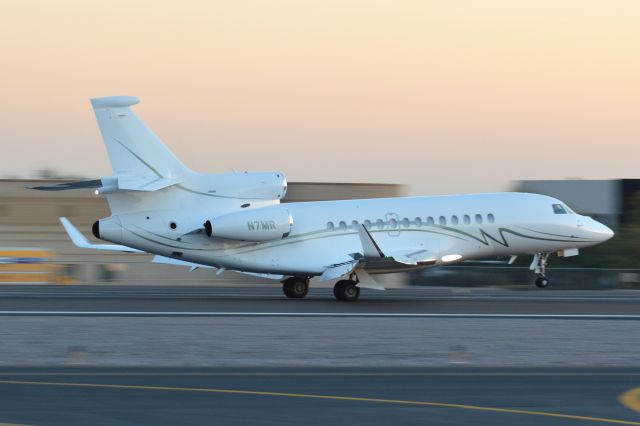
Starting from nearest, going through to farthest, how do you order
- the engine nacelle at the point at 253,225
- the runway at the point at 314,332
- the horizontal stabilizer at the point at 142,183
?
1. the runway at the point at 314,332
2. the horizontal stabilizer at the point at 142,183
3. the engine nacelle at the point at 253,225

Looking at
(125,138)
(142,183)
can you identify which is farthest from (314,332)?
(125,138)

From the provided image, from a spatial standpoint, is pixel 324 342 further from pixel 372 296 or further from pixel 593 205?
pixel 593 205

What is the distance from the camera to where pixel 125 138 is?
99.8 feet

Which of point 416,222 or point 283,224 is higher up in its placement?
point 283,224

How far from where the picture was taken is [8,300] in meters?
30.6

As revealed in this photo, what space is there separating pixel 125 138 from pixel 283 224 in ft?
17.8
